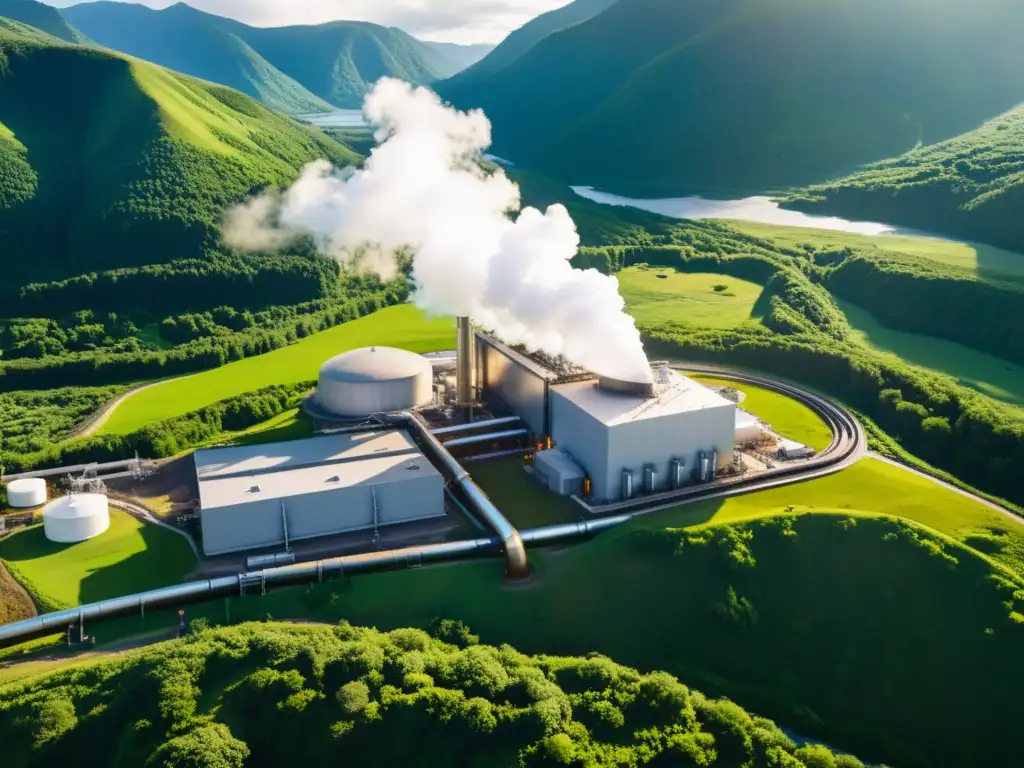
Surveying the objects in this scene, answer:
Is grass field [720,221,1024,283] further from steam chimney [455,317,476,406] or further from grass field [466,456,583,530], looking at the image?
grass field [466,456,583,530]

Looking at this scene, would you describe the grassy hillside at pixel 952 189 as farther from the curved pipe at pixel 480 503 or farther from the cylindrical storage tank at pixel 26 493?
the cylindrical storage tank at pixel 26 493

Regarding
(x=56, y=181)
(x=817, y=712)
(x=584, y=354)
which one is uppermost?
(x=56, y=181)

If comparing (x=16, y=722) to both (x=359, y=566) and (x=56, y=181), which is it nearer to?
(x=359, y=566)

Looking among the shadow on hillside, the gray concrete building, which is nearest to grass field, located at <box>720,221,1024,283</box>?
the gray concrete building

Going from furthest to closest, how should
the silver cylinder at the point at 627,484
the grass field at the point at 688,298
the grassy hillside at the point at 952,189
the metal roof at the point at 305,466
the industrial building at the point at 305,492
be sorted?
the grassy hillside at the point at 952,189 → the grass field at the point at 688,298 → the silver cylinder at the point at 627,484 → the metal roof at the point at 305,466 → the industrial building at the point at 305,492

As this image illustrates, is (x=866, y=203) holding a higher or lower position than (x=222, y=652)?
higher

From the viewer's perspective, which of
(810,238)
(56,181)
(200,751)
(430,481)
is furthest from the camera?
(810,238)

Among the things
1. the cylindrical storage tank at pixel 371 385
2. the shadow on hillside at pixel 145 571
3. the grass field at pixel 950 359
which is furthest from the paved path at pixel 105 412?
the grass field at pixel 950 359

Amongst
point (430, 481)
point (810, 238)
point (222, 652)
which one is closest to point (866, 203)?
point (810, 238)
